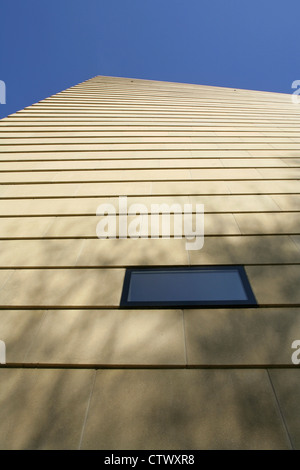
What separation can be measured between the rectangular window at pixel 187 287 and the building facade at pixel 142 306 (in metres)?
0.06

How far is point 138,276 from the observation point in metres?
2.33

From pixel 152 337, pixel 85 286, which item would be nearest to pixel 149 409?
pixel 152 337

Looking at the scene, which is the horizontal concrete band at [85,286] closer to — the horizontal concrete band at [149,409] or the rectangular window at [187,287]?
the rectangular window at [187,287]

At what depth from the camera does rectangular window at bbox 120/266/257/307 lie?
206 cm

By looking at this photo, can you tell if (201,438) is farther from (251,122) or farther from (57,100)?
(57,100)

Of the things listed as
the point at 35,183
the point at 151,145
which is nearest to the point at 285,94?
the point at 151,145

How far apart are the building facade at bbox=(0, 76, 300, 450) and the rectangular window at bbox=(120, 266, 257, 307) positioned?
6 cm

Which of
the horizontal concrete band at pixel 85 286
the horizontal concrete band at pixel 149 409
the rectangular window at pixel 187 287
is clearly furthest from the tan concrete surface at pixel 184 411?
the horizontal concrete band at pixel 85 286

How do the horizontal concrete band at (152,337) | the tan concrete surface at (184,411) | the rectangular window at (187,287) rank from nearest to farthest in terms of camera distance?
the tan concrete surface at (184,411) → the horizontal concrete band at (152,337) → the rectangular window at (187,287)

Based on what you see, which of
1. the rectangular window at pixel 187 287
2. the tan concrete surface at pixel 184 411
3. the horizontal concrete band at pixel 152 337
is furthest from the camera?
the rectangular window at pixel 187 287

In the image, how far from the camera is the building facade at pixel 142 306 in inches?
57.2

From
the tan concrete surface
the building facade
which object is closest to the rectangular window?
the building facade

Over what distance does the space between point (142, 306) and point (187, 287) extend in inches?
17.0

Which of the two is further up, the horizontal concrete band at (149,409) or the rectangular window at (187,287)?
the rectangular window at (187,287)
